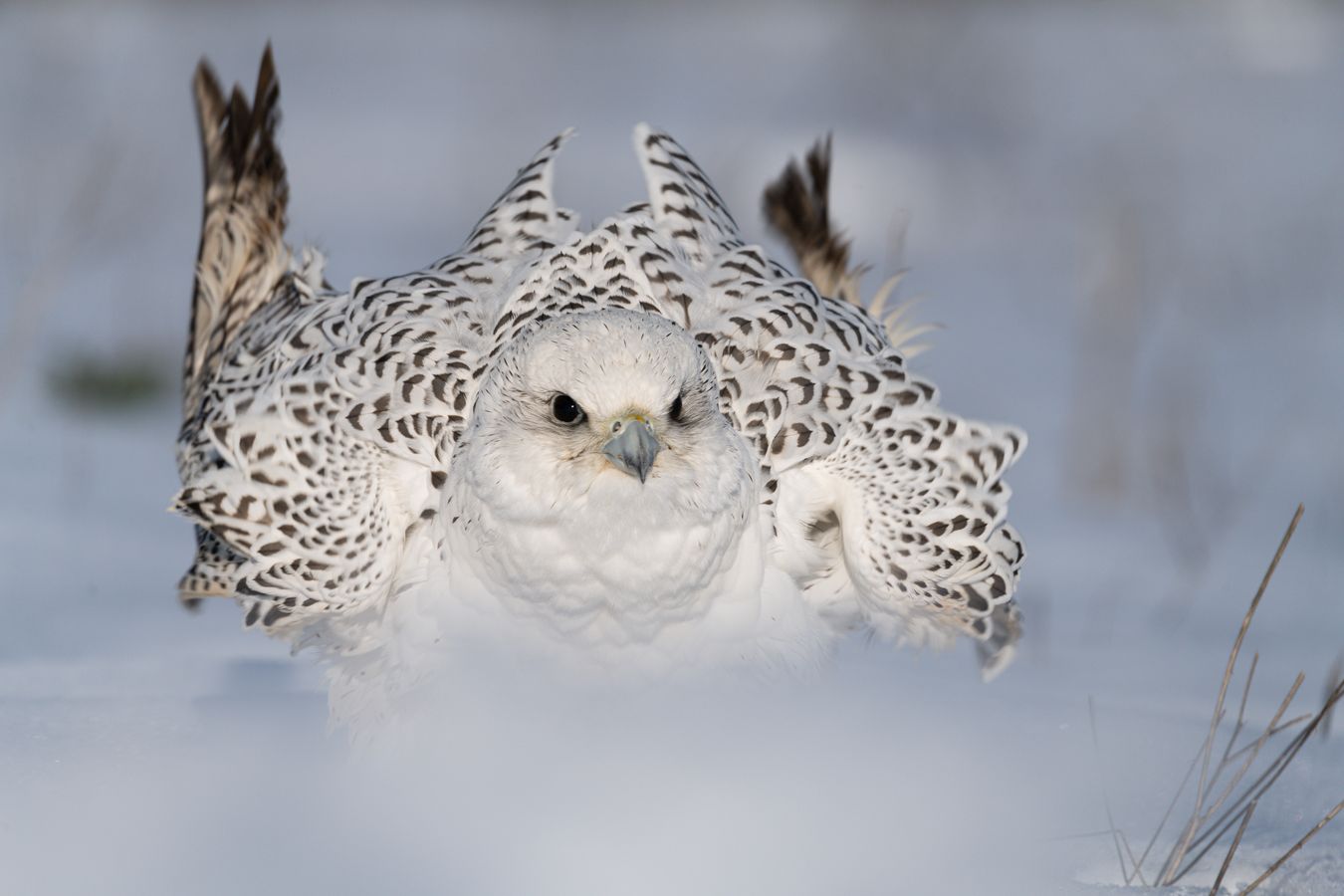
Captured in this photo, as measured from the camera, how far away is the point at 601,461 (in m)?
3.19

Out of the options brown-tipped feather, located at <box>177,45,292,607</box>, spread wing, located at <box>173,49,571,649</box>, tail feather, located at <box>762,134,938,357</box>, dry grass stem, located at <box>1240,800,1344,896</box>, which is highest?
tail feather, located at <box>762,134,938,357</box>

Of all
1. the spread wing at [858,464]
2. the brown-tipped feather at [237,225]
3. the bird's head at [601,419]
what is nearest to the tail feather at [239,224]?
the brown-tipped feather at [237,225]

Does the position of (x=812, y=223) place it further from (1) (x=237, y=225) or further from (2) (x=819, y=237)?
(1) (x=237, y=225)

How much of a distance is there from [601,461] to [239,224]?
2.27 m

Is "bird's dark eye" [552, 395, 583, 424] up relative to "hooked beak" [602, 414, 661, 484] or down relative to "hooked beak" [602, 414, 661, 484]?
up

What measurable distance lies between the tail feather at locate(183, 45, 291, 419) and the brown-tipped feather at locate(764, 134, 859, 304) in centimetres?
162

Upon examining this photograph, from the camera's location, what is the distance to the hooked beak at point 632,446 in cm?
308

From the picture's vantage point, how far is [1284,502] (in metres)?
7.05

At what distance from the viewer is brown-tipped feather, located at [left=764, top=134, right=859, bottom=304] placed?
497cm

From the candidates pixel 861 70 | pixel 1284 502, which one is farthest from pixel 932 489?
pixel 861 70

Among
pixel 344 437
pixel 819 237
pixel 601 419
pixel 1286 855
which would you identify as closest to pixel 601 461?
pixel 601 419

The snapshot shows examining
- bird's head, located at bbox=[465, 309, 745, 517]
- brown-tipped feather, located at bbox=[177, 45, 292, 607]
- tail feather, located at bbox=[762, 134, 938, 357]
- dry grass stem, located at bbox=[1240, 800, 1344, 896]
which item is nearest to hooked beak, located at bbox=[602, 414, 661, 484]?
bird's head, located at bbox=[465, 309, 745, 517]

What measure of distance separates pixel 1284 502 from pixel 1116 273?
184 cm

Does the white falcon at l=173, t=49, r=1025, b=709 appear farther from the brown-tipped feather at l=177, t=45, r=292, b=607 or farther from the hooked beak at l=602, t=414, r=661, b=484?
the brown-tipped feather at l=177, t=45, r=292, b=607
